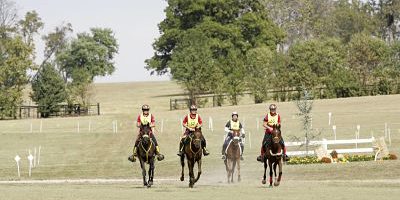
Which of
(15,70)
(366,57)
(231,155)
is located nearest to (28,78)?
(15,70)

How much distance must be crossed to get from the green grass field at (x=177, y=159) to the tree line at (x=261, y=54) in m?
5.62

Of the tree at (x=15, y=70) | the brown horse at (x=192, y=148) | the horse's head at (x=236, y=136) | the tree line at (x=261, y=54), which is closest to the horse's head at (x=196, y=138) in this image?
the brown horse at (x=192, y=148)

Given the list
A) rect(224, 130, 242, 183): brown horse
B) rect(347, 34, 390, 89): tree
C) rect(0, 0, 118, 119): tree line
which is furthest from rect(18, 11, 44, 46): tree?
rect(224, 130, 242, 183): brown horse

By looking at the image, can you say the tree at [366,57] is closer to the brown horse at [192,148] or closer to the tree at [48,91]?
the tree at [48,91]

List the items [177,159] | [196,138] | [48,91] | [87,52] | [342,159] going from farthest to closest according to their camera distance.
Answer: [87,52], [48,91], [177,159], [342,159], [196,138]

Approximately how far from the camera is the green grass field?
27.1 metres

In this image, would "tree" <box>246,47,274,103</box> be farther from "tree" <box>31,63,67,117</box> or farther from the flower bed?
the flower bed

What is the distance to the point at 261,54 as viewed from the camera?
118688mm

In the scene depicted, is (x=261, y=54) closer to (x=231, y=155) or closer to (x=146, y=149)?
(x=231, y=155)

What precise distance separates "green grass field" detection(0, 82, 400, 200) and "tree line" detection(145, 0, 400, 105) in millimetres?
5621

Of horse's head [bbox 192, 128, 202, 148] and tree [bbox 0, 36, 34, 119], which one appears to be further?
tree [bbox 0, 36, 34, 119]

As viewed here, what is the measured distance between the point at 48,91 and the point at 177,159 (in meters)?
54.2

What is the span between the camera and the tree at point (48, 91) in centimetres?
10700

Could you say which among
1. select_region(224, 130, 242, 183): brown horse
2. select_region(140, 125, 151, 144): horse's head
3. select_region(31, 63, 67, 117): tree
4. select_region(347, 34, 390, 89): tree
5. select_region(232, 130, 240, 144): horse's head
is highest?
select_region(347, 34, 390, 89): tree
